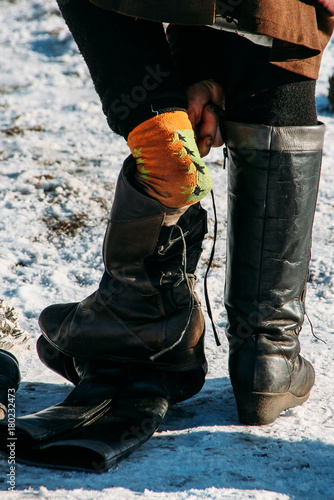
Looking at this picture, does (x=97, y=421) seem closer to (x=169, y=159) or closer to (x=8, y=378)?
(x=8, y=378)

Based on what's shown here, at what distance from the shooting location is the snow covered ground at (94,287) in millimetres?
1183

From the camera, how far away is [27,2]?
19.9 ft

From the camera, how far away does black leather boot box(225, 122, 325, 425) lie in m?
1.40

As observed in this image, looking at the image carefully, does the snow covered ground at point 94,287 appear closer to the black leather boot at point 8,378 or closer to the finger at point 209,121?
the black leather boot at point 8,378

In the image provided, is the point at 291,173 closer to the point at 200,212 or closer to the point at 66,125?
the point at 200,212

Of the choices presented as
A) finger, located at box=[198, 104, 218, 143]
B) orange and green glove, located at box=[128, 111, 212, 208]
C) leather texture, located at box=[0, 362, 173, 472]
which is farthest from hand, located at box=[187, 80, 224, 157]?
leather texture, located at box=[0, 362, 173, 472]

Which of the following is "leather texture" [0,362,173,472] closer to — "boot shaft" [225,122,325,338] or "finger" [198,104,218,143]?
"boot shaft" [225,122,325,338]

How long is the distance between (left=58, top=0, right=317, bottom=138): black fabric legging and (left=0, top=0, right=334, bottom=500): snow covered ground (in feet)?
2.48

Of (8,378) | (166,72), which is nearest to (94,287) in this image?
(8,378)

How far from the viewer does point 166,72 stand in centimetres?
130

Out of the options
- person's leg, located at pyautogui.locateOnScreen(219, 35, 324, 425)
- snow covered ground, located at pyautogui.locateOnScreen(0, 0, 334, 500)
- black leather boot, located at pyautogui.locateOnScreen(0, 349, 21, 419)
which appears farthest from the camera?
black leather boot, located at pyautogui.locateOnScreen(0, 349, 21, 419)

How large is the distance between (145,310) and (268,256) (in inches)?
13.7

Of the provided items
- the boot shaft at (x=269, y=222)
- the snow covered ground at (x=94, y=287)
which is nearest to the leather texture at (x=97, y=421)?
the snow covered ground at (x=94, y=287)

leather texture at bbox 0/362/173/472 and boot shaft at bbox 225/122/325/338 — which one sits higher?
boot shaft at bbox 225/122/325/338
